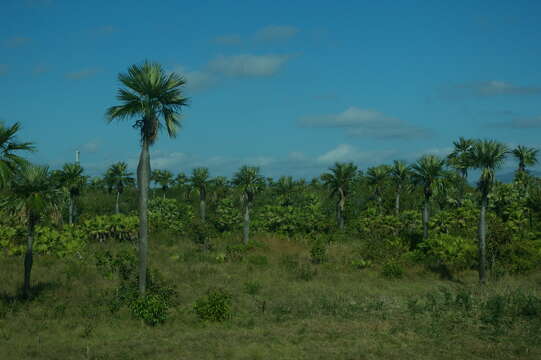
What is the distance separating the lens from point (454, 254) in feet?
115

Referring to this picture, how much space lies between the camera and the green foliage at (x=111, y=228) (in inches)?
1833

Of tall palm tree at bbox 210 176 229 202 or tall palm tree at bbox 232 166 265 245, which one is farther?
tall palm tree at bbox 210 176 229 202

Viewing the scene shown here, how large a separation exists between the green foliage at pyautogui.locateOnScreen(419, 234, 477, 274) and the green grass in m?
1.54

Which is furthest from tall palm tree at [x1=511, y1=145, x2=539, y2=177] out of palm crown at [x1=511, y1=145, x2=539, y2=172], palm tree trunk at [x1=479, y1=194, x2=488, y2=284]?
palm tree trunk at [x1=479, y1=194, x2=488, y2=284]

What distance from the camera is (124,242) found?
155 ft

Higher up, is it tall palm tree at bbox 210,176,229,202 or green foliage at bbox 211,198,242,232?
tall palm tree at bbox 210,176,229,202

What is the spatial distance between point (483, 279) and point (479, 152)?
842 centimetres

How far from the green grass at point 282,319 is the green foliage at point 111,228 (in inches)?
484

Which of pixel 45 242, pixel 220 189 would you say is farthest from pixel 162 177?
pixel 45 242

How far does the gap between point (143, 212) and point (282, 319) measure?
26.3 ft

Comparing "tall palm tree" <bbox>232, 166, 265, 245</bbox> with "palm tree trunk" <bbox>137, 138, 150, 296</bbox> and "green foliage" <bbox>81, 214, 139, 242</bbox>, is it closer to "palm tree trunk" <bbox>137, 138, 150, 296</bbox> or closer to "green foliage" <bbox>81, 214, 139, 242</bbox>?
"green foliage" <bbox>81, 214, 139, 242</bbox>

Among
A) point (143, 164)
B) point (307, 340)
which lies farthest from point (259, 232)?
point (307, 340)

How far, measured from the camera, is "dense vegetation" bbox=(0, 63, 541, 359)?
55.9 feet

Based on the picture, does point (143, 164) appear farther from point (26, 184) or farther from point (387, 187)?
point (387, 187)
